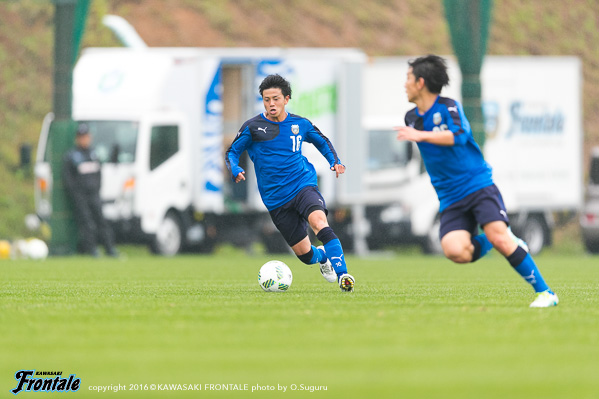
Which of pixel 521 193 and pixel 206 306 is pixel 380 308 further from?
pixel 521 193

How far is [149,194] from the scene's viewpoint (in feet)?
81.5

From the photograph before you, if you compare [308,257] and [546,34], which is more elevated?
[546,34]

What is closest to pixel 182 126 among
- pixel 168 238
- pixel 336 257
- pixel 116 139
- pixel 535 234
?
pixel 116 139

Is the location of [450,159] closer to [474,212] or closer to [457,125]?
[457,125]

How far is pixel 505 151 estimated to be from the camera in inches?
1131

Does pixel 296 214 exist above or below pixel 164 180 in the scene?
below

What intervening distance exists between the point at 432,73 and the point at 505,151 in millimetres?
19526

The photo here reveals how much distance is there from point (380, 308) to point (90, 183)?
14.3m

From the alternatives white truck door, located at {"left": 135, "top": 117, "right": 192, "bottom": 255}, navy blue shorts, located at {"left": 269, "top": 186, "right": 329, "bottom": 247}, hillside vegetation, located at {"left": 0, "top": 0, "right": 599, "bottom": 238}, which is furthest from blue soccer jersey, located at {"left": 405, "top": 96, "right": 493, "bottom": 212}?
hillside vegetation, located at {"left": 0, "top": 0, "right": 599, "bottom": 238}

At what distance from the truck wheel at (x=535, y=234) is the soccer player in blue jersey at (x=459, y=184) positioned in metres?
19.6

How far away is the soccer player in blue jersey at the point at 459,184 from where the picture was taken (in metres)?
9.44

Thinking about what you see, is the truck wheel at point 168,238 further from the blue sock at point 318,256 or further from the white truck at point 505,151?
the blue sock at point 318,256

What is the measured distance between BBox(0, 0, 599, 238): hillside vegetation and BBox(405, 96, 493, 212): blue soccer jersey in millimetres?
23659

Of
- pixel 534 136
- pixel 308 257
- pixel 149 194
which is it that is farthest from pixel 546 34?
pixel 308 257
